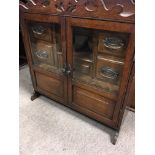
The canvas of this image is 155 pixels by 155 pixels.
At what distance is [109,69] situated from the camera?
1.13 meters

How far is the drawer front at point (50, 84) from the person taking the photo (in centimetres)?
142

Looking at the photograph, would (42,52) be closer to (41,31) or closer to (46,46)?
(46,46)

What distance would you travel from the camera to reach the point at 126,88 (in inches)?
39.8

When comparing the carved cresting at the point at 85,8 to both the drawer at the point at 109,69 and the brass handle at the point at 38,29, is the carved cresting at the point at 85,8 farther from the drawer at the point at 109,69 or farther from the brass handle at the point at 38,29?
the drawer at the point at 109,69

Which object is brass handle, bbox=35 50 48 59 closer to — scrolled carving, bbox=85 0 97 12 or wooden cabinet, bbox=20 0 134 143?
wooden cabinet, bbox=20 0 134 143

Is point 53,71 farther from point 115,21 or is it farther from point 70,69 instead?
point 115,21

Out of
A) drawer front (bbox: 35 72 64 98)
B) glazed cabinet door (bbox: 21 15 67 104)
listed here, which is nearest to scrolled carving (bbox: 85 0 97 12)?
glazed cabinet door (bbox: 21 15 67 104)

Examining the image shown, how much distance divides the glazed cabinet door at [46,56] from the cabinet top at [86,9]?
0.09m

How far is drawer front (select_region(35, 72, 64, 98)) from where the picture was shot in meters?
1.42

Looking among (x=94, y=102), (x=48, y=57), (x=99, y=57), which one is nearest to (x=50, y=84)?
(x=48, y=57)

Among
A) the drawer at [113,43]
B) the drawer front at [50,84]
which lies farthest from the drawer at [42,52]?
the drawer at [113,43]
